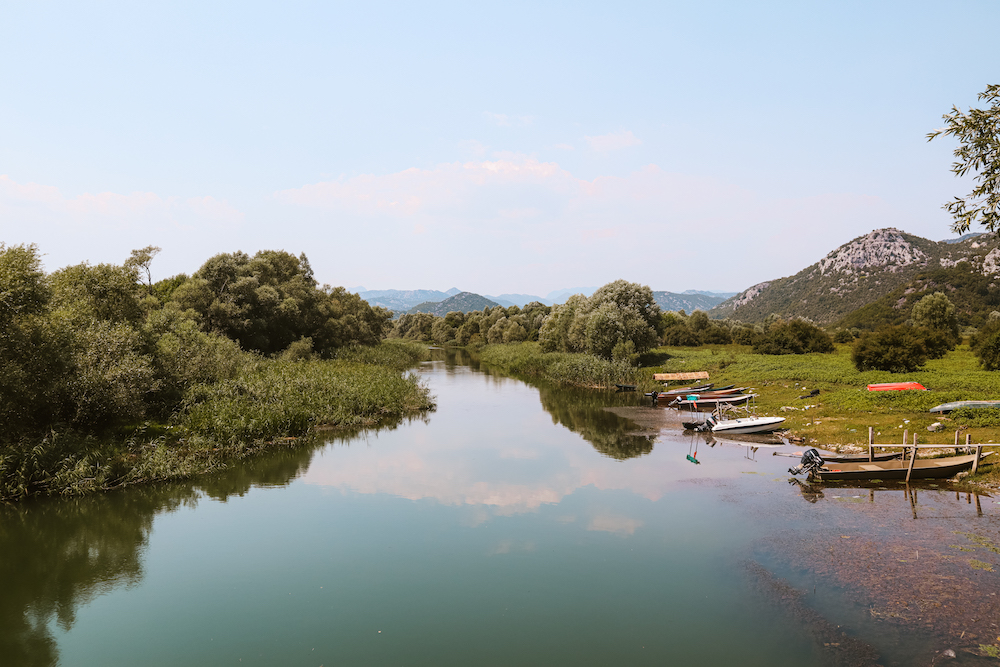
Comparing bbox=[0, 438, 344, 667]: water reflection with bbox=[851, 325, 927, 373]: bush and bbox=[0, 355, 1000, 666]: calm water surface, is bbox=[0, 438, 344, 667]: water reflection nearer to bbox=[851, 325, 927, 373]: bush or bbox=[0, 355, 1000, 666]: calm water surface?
bbox=[0, 355, 1000, 666]: calm water surface

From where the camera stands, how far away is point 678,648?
10.8 meters

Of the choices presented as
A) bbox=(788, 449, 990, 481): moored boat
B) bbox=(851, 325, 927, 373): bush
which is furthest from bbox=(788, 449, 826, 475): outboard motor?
bbox=(851, 325, 927, 373): bush

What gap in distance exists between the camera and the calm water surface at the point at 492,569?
10.9m

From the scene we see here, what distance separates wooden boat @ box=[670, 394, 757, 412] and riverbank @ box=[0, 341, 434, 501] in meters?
19.1

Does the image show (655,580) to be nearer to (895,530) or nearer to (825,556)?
(825,556)

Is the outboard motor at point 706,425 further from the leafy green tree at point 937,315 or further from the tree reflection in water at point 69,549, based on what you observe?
the leafy green tree at point 937,315

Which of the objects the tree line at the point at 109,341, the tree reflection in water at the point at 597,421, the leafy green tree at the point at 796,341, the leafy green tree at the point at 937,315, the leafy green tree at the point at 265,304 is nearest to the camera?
the tree line at the point at 109,341

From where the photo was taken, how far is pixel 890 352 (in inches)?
1549

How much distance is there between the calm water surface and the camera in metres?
10.9

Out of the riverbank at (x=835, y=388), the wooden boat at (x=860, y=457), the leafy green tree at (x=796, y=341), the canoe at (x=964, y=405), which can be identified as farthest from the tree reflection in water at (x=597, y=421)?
the leafy green tree at (x=796, y=341)

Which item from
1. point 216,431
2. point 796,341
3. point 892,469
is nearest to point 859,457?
point 892,469

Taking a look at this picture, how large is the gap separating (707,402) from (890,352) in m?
14.0

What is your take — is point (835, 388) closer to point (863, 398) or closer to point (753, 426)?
point (863, 398)

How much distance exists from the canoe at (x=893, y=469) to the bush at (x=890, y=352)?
866 inches
